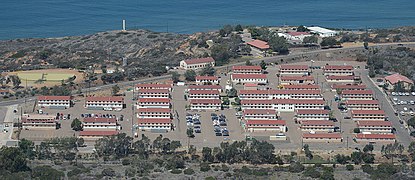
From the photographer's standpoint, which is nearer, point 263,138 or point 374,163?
point 374,163

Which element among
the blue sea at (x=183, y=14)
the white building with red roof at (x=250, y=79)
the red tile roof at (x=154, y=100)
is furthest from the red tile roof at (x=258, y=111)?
the blue sea at (x=183, y=14)

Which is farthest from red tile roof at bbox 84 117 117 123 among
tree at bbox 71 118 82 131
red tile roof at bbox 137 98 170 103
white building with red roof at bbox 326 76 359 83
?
white building with red roof at bbox 326 76 359 83

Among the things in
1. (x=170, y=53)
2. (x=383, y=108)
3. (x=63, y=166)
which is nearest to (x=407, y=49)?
(x=383, y=108)

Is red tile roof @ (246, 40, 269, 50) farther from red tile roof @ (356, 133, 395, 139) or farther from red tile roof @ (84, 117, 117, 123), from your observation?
red tile roof @ (84, 117, 117, 123)

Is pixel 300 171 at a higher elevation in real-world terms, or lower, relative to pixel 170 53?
lower

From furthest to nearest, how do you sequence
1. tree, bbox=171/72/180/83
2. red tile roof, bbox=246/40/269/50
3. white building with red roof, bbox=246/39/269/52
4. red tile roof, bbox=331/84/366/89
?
1. red tile roof, bbox=246/40/269/50
2. white building with red roof, bbox=246/39/269/52
3. tree, bbox=171/72/180/83
4. red tile roof, bbox=331/84/366/89

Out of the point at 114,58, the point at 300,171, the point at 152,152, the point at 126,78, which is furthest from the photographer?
the point at 114,58

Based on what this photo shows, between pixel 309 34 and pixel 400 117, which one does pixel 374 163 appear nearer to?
pixel 400 117
